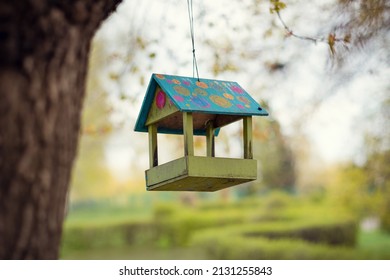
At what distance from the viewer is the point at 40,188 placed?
2006 millimetres

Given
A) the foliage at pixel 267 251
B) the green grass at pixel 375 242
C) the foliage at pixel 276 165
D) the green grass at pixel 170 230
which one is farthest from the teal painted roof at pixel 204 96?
the foliage at pixel 276 165

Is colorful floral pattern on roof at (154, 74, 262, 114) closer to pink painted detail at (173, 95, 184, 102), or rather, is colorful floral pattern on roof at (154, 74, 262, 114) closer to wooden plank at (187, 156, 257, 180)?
pink painted detail at (173, 95, 184, 102)

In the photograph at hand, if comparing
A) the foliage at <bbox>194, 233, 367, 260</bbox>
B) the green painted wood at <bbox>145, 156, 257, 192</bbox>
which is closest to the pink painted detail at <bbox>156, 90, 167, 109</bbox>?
the green painted wood at <bbox>145, 156, 257, 192</bbox>

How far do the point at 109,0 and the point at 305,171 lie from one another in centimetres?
3130

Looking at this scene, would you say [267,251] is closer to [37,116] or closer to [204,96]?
[204,96]

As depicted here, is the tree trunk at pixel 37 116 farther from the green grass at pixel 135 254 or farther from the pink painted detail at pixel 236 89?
the green grass at pixel 135 254

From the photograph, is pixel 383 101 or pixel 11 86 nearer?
pixel 11 86

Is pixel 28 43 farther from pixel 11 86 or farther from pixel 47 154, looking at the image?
pixel 47 154

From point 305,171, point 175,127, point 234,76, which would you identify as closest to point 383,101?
point 234,76

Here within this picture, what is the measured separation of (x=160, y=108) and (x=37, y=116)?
1171mm

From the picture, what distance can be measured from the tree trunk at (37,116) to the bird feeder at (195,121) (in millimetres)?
790

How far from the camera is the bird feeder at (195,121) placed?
111 inches

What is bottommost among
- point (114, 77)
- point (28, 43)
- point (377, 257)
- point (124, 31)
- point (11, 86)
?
point (377, 257)

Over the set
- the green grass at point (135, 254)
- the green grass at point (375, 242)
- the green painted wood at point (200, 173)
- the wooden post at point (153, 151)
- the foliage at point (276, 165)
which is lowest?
the green grass at point (135, 254)
